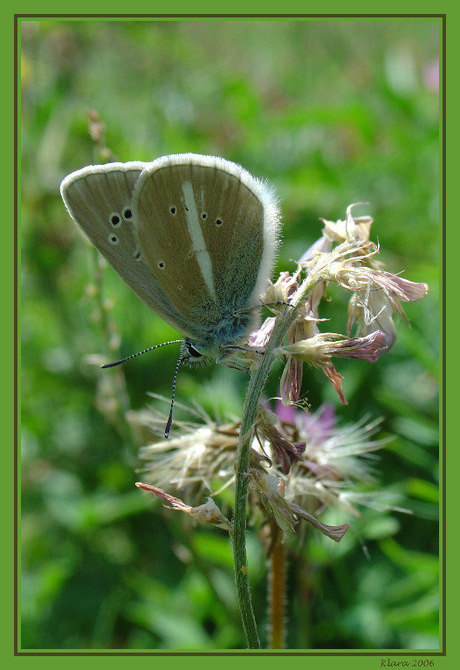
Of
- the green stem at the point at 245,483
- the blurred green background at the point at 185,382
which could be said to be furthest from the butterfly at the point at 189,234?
the green stem at the point at 245,483

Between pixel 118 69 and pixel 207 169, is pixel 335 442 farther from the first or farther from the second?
pixel 118 69

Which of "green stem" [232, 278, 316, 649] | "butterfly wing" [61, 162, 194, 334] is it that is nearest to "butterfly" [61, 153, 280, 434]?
"butterfly wing" [61, 162, 194, 334]

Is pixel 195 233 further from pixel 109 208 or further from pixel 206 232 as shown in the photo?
pixel 109 208

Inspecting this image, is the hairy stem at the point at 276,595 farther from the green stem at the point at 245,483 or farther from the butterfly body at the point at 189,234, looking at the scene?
the butterfly body at the point at 189,234

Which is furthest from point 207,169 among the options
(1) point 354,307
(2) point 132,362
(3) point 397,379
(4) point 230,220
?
(2) point 132,362

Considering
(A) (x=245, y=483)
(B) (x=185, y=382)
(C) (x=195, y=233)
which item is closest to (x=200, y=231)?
(C) (x=195, y=233)

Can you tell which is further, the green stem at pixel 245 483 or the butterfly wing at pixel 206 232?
the butterfly wing at pixel 206 232

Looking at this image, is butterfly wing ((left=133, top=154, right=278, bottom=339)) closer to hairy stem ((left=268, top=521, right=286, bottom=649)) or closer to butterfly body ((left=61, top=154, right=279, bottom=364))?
butterfly body ((left=61, top=154, right=279, bottom=364))
